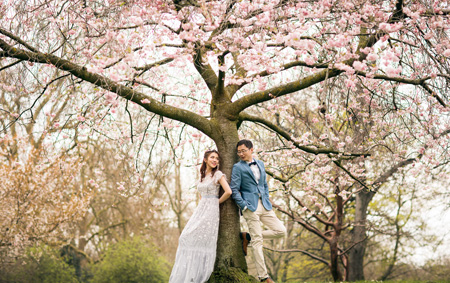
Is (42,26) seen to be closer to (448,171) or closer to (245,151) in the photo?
(245,151)

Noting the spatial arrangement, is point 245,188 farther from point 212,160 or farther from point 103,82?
point 103,82

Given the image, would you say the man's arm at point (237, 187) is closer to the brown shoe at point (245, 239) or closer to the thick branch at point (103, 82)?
the brown shoe at point (245, 239)

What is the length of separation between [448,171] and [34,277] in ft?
36.3

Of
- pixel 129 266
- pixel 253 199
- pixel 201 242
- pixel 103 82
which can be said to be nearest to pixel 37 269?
pixel 129 266

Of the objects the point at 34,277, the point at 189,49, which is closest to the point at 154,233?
the point at 34,277

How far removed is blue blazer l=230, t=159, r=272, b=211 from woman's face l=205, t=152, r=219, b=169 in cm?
22

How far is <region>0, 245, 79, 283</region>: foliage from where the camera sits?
33.8ft

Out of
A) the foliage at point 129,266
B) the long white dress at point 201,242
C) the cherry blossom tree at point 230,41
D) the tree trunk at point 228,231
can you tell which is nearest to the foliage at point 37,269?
the foliage at point 129,266

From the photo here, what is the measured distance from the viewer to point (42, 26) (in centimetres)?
482

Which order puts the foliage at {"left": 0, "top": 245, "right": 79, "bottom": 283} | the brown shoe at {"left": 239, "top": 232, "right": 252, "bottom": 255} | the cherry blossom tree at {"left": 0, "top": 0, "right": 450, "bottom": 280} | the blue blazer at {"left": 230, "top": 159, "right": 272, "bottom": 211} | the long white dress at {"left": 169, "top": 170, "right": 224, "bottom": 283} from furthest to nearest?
1. the foliage at {"left": 0, "top": 245, "right": 79, "bottom": 283}
2. the brown shoe at {"left": 239, "top": 232, "right": 252, "bottom": 255}
3. the blue blazer at {"left": 230, "top": 159, "right": 272, "bottom": 211}
4. the long white dress at {"left": 169, "top": 170, "right": 224, "bottom": 283}
5. the cherry blossom tree at {"left": 0, "top": 0, "right": 450, "bottom": 280}

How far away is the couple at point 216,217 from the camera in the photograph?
4316mm

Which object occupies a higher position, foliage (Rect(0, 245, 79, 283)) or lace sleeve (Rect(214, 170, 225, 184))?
lace sleeve (Rect(214, 170, 225, 184))

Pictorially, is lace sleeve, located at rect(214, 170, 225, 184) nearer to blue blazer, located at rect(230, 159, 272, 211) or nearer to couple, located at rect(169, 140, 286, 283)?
couple, located at rect(169, 140, 286, 283)

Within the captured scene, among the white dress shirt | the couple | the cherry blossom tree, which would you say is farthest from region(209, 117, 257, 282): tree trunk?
the white dress shirt
